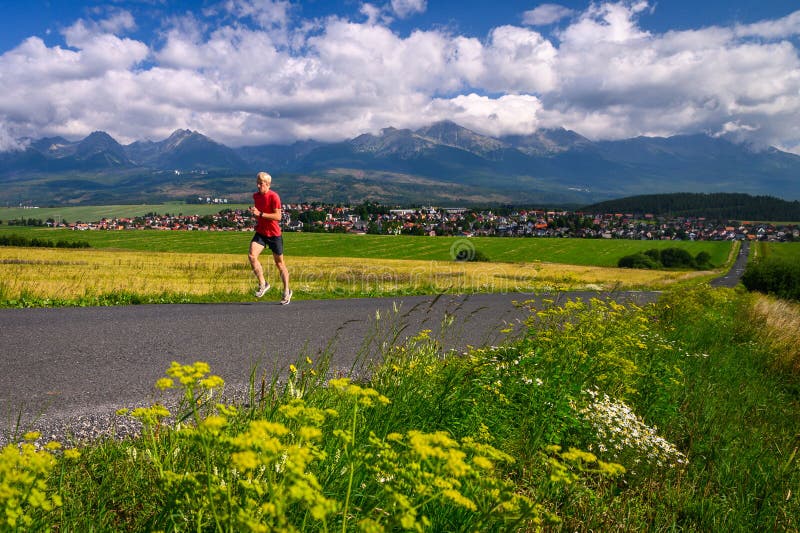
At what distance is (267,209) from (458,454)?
28.7 ft

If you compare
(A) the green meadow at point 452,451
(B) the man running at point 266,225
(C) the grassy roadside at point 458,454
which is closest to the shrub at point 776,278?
(A) the green meadow at point 452,451

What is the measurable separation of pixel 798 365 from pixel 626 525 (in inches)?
278

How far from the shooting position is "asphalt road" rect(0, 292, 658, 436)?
163 inches

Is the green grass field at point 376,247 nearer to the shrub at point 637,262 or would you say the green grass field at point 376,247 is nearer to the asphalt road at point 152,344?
the shrub at point 637,262

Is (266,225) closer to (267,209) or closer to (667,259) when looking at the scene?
(267,209)

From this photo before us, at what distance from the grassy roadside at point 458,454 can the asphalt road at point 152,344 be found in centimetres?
61

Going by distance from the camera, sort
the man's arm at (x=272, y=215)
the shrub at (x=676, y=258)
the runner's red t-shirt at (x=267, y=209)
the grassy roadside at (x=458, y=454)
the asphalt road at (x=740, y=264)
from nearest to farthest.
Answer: the grassy roadside at (x=458, y=454) < the man's arm at (x=272, y=215) < the runner's red t-shirt at (x=267, y=209) < the asphalt road at (x=740, y=264) < the shrub at (x=676, y=258)

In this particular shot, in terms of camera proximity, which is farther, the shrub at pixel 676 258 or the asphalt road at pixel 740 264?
the shrub at pixel 676 258

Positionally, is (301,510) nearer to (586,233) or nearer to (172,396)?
(172,396)

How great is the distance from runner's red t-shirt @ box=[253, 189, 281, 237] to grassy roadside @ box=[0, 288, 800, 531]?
5.54 metres

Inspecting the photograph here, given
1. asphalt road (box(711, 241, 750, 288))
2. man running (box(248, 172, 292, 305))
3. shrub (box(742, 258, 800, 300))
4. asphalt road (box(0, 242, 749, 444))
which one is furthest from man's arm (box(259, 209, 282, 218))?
asphalt road (box(711, 241, 750, 288))

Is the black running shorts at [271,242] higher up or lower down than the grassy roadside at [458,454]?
higher up

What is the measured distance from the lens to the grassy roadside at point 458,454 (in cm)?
155

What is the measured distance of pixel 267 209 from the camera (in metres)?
9.52
